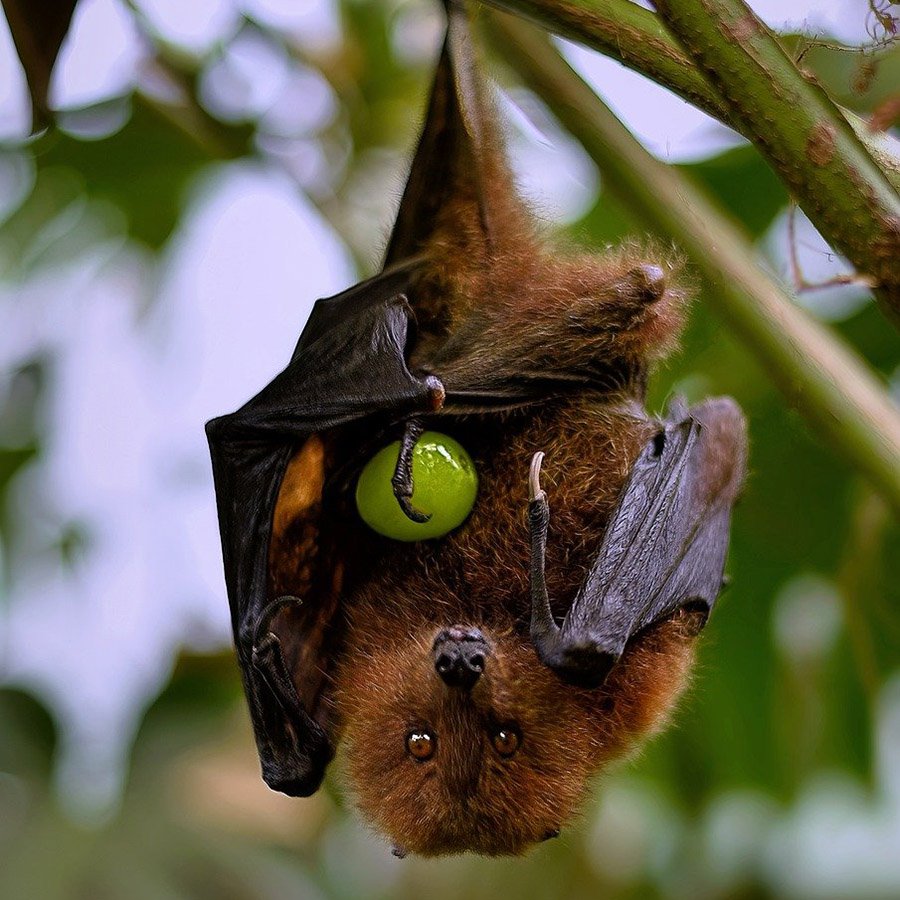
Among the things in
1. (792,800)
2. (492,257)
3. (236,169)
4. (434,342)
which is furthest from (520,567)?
(792,800)

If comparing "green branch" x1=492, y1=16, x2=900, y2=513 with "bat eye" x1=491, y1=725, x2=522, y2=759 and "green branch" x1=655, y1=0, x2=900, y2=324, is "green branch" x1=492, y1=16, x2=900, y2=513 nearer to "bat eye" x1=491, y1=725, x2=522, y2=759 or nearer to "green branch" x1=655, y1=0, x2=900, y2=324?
"green branch" x1=655, y1=0, x2=900, y2=324

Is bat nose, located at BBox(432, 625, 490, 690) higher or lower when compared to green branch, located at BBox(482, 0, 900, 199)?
lower

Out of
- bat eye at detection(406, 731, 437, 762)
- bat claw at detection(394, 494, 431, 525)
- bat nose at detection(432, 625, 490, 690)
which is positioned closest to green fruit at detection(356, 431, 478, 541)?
bat claw at detection(394, 494, 431, 525)

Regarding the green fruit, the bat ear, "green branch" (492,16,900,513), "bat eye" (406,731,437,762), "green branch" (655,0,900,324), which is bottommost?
"bat eye" (406,731,437,762)

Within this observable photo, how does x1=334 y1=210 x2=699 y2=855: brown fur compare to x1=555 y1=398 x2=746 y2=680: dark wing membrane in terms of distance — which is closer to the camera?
x1=555 y1=398 x2=746 y2=680: dark wing membrane

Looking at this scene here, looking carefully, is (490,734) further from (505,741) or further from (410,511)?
(410,511)

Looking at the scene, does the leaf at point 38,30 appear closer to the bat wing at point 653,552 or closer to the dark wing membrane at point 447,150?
the dark wing membrane at point 447,150

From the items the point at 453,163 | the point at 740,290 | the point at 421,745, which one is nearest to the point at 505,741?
the point at 421,745

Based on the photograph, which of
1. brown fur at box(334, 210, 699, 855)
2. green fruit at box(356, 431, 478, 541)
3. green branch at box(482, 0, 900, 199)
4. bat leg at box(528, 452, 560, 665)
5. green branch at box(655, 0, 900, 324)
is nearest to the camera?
green branch at box(655, 0, 900, 324)
